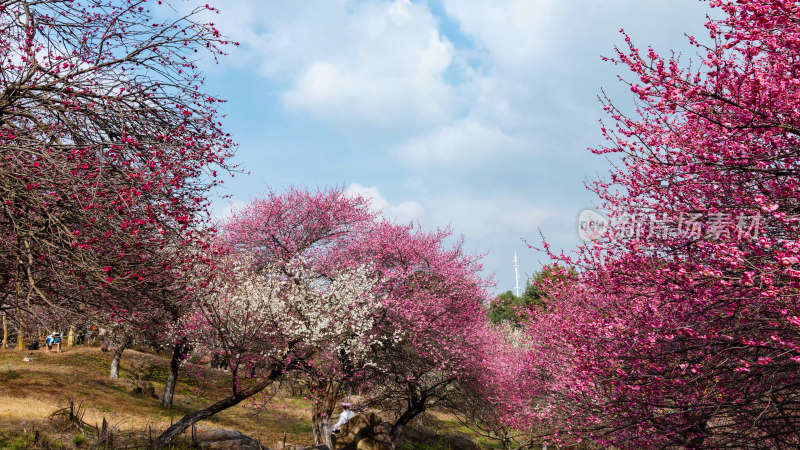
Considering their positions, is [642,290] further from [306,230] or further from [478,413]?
[306,230]

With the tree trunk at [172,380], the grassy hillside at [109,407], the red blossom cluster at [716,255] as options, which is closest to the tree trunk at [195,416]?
the grassy hillside at [109,407]

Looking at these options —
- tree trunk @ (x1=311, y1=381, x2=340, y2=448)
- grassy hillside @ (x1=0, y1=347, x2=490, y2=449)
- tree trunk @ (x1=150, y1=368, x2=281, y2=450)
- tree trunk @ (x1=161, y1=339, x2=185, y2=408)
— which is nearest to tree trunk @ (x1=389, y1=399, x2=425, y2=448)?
tree trunk @ (x1=311, y1=381, x2=340, y2=448)

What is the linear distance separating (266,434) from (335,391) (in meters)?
6.96

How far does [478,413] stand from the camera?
23.3 meters

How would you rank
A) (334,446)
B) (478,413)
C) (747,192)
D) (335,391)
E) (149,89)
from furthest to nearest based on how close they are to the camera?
(478,413) → (334,446) → (335,391) → (149,89) → (747,192)

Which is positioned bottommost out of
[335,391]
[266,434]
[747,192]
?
[266,434]

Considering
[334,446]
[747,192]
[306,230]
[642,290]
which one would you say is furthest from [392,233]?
[747,192]

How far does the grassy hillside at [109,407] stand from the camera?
15.3 metres

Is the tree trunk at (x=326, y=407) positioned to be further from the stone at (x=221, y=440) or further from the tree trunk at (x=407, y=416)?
the tree trunk at (x=407, y=416)

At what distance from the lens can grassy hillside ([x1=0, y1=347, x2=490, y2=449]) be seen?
1529cm

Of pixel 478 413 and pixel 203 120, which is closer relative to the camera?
pixel 203 120

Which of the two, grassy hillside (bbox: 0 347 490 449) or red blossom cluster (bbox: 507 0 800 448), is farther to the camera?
grassy hillside (bbox: 0 347 490 449)

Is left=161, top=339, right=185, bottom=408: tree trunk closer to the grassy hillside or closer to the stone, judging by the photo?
the grassy hillside

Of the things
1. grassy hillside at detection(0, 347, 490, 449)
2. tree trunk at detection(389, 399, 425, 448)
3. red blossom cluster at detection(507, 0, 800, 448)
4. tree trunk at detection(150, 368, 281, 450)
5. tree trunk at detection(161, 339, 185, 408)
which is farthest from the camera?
tree trunk at detection(161, 339, 185, 408)
